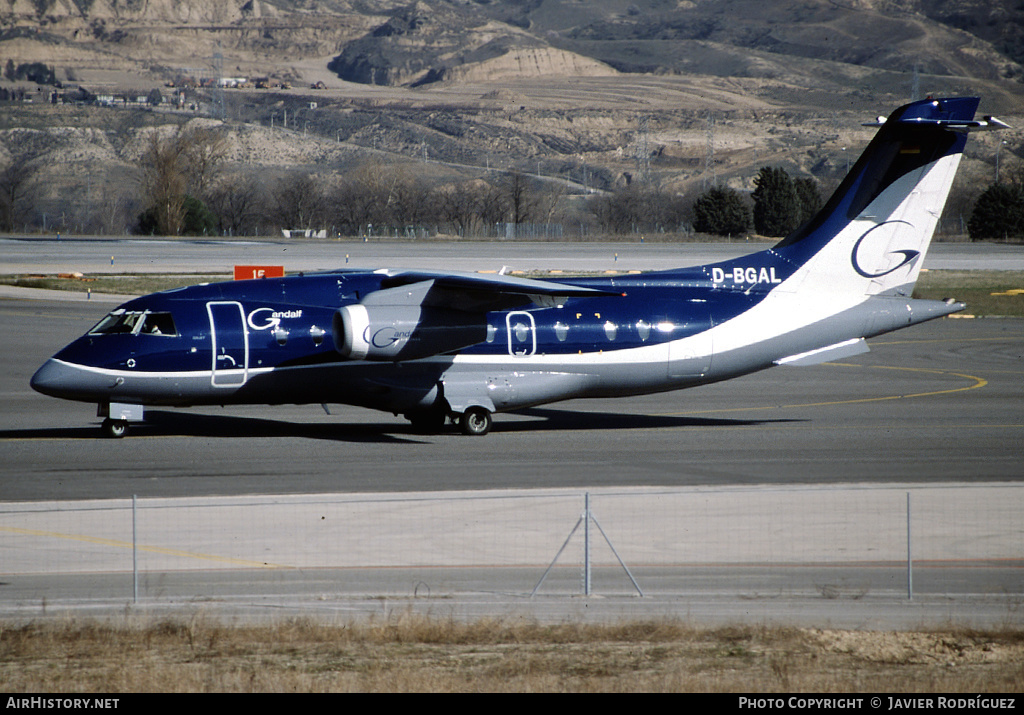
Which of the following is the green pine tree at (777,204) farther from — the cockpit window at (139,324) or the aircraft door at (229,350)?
the cockpit window at (139,324)

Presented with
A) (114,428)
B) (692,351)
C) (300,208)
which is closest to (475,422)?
(692,351)

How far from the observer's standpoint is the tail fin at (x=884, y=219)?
2738 centimetres

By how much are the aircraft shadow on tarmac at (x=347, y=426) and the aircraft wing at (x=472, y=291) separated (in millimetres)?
3281

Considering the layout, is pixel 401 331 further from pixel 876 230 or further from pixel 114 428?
pixel 876 230

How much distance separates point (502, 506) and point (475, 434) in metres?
7.45

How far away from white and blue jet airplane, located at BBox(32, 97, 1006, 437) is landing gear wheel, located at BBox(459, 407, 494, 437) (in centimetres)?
4

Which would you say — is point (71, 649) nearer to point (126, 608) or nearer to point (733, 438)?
point (126, 608)

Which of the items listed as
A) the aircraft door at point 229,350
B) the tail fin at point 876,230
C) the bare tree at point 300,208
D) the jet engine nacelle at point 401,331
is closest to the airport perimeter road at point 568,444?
the aircraft door at point 229,350

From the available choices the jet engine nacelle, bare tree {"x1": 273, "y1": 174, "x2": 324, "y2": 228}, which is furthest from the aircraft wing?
bare tree {"x1": 273, "y1": 174, "x2": 324, "y2": 228}

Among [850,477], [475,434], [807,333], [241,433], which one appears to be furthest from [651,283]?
[241,433]

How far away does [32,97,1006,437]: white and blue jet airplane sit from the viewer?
24.1m

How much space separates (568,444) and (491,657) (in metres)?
13.8

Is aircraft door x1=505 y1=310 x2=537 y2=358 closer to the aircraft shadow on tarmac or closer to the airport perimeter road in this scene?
the airport perimeter road

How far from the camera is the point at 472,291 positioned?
81.1ft
